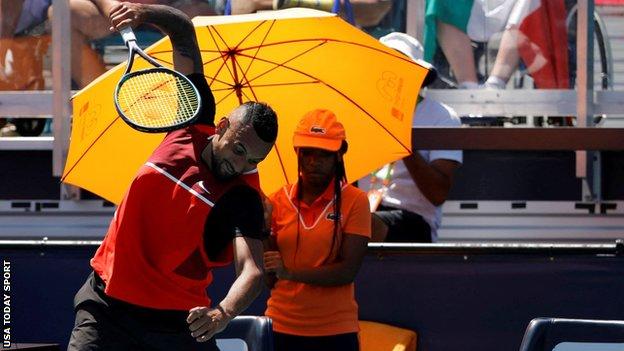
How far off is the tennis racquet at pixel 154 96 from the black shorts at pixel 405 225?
2.15m

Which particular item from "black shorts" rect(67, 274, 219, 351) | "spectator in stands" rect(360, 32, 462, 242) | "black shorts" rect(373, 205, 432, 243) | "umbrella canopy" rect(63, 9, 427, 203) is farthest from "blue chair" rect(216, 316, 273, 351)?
"black shorts" rect(373, 205, 432, 243)

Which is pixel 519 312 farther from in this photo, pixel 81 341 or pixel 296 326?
pixel 81 341

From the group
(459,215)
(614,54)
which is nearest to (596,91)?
(614,54)

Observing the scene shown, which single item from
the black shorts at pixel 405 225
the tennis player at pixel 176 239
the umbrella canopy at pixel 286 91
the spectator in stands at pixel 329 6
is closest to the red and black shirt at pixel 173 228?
the tennis player at pixel 176 239

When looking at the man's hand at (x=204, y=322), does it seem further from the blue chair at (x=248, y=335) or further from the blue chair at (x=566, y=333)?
the blue chair at (x=566, y=333)

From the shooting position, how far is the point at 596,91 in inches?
284

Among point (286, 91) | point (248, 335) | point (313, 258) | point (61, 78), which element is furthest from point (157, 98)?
point (61, 78)

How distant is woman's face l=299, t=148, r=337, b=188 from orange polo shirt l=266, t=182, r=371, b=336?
52mm

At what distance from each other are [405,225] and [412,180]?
219 millimetres

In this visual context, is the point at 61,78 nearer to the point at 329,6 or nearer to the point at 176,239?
the point at 329,6

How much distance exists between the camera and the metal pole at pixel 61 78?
24.0 feet

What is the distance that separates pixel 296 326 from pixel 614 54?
267cm

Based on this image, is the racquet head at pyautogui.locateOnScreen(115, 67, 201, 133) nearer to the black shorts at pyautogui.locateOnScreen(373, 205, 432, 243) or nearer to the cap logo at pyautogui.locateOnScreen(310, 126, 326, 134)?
the cap logo at pyautogui.locateOnScreen(310, 126, 326, 134)

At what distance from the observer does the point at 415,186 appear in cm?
664
